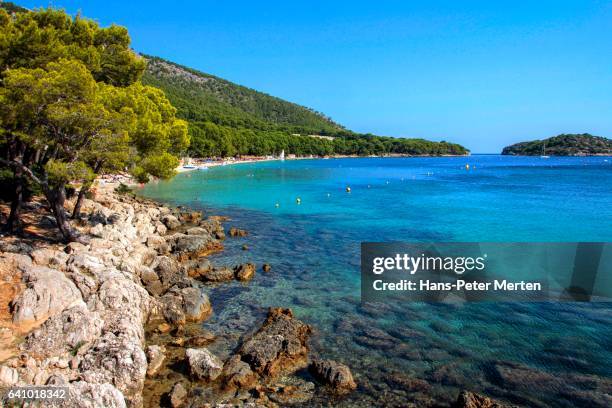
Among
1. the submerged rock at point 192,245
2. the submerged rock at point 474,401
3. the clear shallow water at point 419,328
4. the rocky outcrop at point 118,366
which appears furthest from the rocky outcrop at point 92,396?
the submerged rock at point 192,245

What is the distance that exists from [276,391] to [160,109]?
2684 centimetres

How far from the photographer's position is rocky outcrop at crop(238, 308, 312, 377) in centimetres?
1255

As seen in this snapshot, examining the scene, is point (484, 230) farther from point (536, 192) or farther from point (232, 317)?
point (536, 192)

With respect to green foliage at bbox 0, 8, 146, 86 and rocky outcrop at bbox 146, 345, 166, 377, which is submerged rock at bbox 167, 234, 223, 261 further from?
rocky outcrop at bbox 146, 345, 166, 377

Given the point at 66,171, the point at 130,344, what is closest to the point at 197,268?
the point at 66,171

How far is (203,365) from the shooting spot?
1214cm

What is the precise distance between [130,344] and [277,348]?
4.50 m

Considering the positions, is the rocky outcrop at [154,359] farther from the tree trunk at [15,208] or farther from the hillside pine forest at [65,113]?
the tree trunk at [15,208]

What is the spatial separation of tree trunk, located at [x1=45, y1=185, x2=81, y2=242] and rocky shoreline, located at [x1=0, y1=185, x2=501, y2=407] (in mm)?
890

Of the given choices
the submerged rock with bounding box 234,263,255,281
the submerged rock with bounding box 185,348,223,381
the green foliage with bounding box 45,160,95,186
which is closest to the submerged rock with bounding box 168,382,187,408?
the submerged rock with bounding box 185,348,223,381

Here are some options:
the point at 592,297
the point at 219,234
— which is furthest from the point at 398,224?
the point at 592,297

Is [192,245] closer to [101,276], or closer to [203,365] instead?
[101,276]

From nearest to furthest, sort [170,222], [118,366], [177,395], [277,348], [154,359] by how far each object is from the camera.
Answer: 1. [177,395]
2. [118,366]
3. [154,359]
4. [277,348]
5. [170,222]

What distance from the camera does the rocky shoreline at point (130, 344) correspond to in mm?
10961
